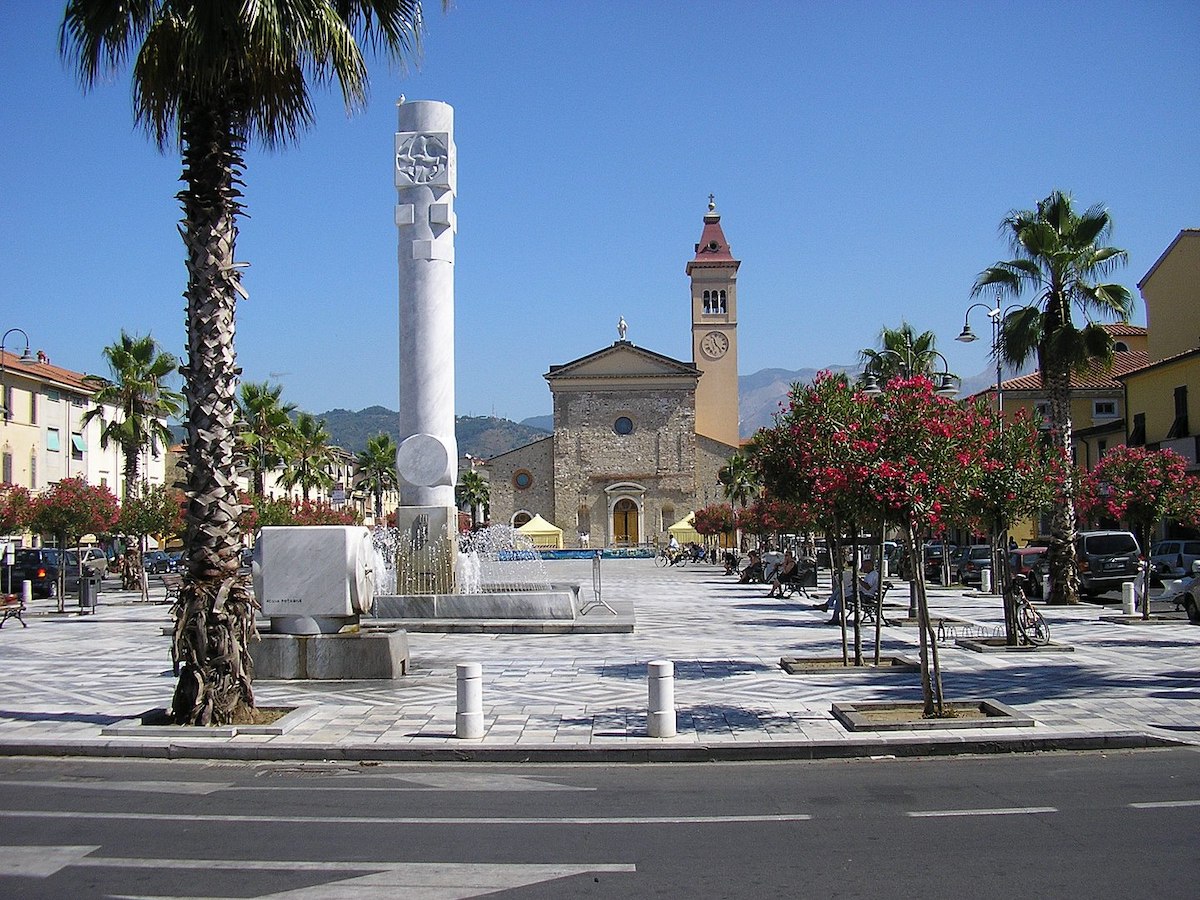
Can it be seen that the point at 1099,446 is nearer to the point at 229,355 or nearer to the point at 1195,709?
the point at 1195,709

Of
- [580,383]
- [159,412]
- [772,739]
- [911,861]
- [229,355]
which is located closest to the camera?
[911,861]

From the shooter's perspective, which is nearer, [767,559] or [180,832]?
[180,832]

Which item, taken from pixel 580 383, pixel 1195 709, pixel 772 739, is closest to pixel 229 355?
pixel 772 739


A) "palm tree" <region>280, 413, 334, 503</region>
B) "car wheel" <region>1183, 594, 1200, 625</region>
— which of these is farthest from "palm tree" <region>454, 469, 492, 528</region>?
"car wheel" <region>1183, 594, 1200, 625</region>

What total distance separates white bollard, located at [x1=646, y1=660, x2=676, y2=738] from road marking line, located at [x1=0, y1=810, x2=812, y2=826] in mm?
2784

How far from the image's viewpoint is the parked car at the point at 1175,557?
30031 millimetres

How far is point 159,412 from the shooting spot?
142ft

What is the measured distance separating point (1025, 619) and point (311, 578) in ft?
36.4

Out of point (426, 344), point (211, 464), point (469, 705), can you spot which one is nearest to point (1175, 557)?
point (426, 344)

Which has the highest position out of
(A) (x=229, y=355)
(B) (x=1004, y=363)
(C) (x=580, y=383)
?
(C) (x=580, y=383)

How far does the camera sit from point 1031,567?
29.9m

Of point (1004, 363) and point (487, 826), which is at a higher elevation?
point (1004, 363)

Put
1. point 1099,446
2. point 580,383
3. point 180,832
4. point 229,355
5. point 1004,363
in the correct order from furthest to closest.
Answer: point 580,383 → point 1099,446 → point 1004,363 → point 229,355 → point 180,832

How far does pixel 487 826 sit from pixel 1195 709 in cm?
836
